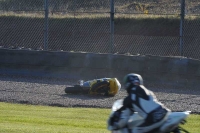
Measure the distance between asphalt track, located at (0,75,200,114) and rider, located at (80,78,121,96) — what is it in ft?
0.53

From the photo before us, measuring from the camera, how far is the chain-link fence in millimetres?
21641

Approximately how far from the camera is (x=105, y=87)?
47.9ft

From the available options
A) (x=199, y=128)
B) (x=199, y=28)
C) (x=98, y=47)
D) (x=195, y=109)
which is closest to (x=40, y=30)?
(x=98, y=47)

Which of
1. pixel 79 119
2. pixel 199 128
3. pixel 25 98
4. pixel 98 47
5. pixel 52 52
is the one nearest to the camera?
pixel 199 128

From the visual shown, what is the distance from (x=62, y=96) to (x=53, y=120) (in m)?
2.81

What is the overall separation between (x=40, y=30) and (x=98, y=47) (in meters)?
2.81

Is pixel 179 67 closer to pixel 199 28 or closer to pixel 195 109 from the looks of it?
pixel 195 109

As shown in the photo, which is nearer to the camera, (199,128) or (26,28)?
(199,128)

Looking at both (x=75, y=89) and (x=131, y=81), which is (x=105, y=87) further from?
(x=131, y=81)

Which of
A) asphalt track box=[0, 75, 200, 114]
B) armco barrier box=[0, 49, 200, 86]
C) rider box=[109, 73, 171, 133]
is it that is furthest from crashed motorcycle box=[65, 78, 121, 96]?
rider box=[109, 73, 171, 133]

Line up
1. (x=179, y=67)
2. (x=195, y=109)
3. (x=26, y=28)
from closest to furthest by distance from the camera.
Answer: (x=195, y=109) → (x=179, y=67) → (x=26, y=28)

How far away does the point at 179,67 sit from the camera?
15852mm

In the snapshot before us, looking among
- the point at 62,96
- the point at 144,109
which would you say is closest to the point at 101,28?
the point at 62,96

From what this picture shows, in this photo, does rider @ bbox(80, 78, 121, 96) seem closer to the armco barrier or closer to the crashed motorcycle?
the crashed motorcycle
